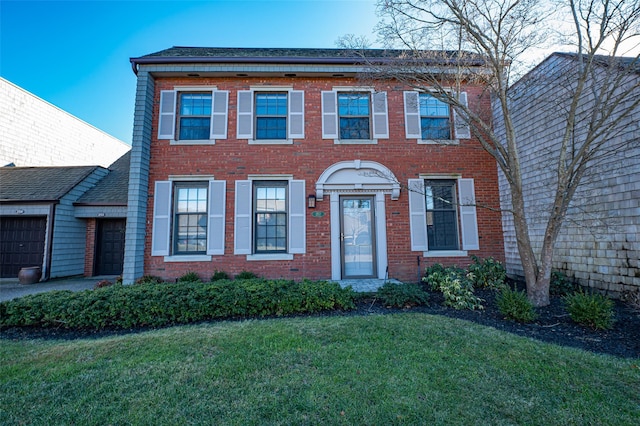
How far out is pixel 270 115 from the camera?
7.57 metres

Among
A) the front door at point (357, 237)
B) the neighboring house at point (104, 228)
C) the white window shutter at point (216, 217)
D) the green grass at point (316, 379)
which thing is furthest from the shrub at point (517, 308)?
the neighboring house at point (104, 228)

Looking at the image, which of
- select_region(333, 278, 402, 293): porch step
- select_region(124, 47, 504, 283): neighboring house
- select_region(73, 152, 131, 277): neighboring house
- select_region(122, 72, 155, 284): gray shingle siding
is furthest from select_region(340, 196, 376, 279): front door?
select_region(73, 152, 131, 277): neighboring house

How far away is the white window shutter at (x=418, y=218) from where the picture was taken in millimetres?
7203

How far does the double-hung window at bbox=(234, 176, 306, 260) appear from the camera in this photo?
7.12 meters

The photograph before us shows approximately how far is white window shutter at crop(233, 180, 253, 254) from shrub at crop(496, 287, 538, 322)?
5.34 m

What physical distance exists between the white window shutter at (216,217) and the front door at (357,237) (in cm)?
299

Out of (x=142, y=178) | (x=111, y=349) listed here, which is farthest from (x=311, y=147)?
(x=111, y=349)

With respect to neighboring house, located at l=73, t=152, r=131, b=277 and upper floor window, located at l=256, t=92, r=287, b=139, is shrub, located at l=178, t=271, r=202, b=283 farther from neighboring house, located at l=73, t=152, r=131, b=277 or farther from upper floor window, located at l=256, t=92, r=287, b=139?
neighboring house, located at l=73, t=152, r=131, b=277

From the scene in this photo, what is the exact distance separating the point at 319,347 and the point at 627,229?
564 cm

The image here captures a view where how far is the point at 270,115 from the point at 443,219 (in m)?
5.31

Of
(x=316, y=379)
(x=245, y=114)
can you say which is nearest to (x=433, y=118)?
(x=245, y=114)

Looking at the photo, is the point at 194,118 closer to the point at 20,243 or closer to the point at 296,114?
the point at 296,114

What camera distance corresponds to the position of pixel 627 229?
192 inches

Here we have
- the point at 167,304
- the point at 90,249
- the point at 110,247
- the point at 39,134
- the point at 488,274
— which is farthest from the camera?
the point at 39,134
